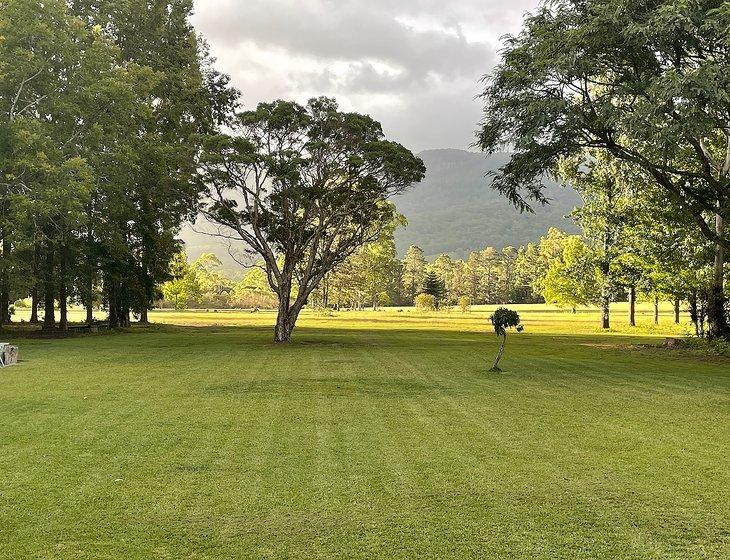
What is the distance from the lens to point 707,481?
7.50 m

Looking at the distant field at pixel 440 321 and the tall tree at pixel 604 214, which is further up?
the tall tree at pixel 604 214

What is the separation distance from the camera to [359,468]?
26.0 feet

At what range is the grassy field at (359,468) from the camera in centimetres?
562

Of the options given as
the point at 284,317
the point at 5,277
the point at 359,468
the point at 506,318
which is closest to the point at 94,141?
the point at 5,277

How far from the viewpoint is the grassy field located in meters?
5.62

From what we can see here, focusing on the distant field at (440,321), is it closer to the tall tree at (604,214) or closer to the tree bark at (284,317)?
the tall tree at (604,214)

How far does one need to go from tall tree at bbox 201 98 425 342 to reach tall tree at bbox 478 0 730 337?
8.17 metres

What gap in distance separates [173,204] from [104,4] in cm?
1443

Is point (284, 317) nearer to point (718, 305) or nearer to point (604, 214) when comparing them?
point (718, 305)

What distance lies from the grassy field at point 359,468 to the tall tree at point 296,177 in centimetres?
1490

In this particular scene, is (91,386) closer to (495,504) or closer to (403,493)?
(403,493)

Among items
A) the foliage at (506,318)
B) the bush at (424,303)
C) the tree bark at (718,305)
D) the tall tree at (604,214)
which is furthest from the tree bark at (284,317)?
the bush at (424,303)

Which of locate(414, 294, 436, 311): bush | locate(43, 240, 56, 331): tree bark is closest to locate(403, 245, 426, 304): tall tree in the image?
locate(414, 294, 436, 311): bush

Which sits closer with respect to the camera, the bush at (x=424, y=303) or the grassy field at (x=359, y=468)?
the grassy field at (x=359, y=468)
